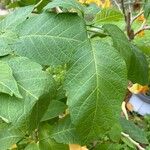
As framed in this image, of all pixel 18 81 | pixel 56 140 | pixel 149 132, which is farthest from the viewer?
pixel 149 132

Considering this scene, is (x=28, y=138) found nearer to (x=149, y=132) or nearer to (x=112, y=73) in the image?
(x=112, y=73)

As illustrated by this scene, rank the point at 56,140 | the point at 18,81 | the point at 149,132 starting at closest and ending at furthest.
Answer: the point at 18,81 → the point at 56,140 → the point at 149,132

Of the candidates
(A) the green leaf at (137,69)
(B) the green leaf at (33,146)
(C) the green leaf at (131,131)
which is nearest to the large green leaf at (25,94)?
(B) the green leaf at (33,146)

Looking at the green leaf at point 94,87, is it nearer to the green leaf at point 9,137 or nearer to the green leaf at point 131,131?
the green leaf at point 9,137

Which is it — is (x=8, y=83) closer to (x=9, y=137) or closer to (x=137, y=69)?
(x=9, y=137)

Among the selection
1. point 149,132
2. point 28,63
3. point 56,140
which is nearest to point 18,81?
point 28,63

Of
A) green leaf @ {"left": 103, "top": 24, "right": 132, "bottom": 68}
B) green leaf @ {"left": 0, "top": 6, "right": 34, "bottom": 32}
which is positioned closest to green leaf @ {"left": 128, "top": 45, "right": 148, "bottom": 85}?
green leaf @ {"left": 103, "top": 24, "right": 132, "bottom": 68}
